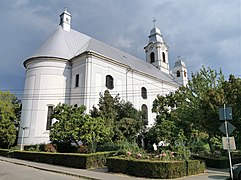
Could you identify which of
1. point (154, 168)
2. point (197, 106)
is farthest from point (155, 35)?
point (154, 168)

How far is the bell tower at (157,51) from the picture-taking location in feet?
169

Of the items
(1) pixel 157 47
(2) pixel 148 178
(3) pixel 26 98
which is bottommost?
(2) pixel 148 178

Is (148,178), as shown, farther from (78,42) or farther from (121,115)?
(78,42)

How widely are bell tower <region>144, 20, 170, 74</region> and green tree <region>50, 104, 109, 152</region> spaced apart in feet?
113

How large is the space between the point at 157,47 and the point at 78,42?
911 inches

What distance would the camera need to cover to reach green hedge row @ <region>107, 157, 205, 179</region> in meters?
10.1

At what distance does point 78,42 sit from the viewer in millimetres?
34875

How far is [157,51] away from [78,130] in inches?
1467

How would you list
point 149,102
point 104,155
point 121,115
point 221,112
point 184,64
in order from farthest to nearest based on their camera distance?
point 184,64, point 149,102, point 121,115, point 104,155, point 221,112

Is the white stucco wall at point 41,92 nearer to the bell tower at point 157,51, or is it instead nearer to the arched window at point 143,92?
the arched window at point 143,92

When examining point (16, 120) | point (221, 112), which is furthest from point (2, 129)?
point (221, 112)

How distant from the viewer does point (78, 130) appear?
18.9m

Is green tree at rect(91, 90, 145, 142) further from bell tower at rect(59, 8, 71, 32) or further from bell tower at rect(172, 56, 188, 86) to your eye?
bell tower at rect(172, 56, 188, 86)

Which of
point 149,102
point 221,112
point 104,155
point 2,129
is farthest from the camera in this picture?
point 149,102
